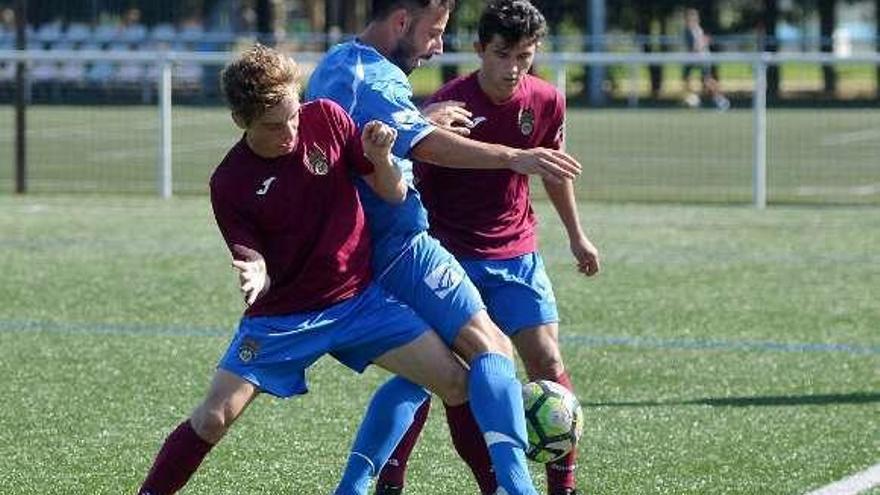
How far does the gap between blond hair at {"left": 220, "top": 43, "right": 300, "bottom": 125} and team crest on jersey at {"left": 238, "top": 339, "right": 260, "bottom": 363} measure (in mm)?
677

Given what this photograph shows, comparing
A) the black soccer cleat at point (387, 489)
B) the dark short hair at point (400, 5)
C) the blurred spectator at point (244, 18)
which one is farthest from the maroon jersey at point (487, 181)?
the blurred spectator at point (244, 18)

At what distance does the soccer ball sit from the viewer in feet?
20.3

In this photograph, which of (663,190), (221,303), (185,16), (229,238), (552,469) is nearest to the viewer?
(229,238)

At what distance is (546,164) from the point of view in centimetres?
585

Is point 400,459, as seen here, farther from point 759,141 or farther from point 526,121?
point 759,141

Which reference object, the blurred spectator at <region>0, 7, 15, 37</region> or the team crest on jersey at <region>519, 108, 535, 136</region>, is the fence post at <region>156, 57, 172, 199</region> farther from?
the blurred spectator at <region>0, 7, 15, 37</region>

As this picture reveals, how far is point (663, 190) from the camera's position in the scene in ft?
68.1

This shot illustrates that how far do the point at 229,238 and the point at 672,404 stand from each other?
335 centimetres

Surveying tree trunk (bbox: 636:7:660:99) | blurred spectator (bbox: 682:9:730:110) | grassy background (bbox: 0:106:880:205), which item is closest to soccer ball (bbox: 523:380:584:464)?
grassy background (bbox: 0:106:880:205)

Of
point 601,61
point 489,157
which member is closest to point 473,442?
point 489,157

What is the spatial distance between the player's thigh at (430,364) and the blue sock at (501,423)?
2.9 inches

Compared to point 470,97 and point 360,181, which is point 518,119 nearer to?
point 470,97

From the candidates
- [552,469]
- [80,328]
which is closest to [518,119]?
[552,469]

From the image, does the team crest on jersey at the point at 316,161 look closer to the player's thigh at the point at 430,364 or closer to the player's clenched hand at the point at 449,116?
the player's clenched hand at the point at 449,116
